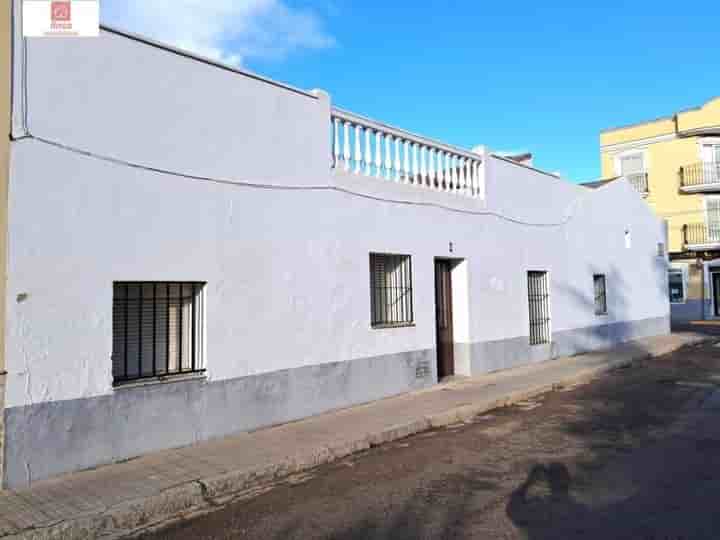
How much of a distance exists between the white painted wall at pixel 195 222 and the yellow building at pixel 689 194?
23.3m

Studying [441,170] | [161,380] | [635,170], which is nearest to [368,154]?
[441,170]

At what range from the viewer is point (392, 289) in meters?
9.33

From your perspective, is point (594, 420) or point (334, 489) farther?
point (594, 420)

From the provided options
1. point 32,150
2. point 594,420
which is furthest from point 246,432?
point 594,420


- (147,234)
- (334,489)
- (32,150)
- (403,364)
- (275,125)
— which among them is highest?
(275,125)

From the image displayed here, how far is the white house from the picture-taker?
5219mm

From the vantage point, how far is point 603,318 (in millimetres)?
15539

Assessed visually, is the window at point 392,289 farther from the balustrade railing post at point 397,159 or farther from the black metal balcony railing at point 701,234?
the black metal balcony railing at point 701,234

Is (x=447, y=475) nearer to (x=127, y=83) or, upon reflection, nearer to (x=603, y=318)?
(x=127, y=83)

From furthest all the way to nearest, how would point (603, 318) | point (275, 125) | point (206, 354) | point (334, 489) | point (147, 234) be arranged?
point (603, 318) < point (275, 125) < point (206, 354) < point (147, 234) < point (334, 489)

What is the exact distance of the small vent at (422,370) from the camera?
9364mm

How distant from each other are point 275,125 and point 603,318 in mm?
11446

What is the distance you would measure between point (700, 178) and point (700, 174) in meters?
0.22

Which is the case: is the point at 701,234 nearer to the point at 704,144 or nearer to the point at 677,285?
the point at 677,285
